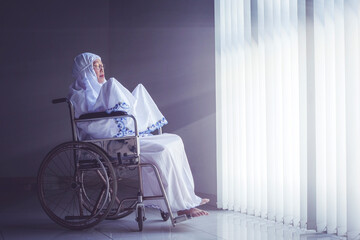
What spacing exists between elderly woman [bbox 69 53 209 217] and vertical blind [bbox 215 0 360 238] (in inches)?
19.4

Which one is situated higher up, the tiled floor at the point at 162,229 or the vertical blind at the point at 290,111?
the vertical blind at the point at 290,111

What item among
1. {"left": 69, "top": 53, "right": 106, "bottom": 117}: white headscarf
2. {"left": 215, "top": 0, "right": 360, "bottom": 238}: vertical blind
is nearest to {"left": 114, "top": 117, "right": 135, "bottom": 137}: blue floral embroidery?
{"left": 69, "top": 53, "right": 106, "bottom": 117}: white headscarf

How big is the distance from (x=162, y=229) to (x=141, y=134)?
61cm

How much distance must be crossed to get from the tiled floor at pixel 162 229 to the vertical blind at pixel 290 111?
116 mm

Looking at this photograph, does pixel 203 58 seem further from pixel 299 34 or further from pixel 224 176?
pixel 299 34

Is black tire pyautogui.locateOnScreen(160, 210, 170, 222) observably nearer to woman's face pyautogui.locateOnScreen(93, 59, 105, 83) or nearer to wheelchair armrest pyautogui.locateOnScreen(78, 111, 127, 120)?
wheelchair armrest pyautogui.locateOnScreen(78, 111, 127, 120)

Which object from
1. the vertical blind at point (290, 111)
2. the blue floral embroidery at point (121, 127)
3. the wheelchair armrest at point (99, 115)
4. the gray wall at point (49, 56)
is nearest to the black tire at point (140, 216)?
the blue floral embroidery at point (121, 127)

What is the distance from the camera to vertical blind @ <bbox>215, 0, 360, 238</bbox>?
219 centimetres

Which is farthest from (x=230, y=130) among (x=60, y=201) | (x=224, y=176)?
(x=60, y=201)

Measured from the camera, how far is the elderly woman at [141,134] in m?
2.54

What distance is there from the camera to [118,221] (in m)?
2.94

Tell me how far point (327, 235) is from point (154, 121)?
4.17 feet

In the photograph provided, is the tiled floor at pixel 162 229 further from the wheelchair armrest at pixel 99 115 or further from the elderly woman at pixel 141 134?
the wheelchair armrest at pixel 99 115

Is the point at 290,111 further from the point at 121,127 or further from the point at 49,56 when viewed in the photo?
the point at 49,56
